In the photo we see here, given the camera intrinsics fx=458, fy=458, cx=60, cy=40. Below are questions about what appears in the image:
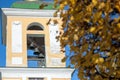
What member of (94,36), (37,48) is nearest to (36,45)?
(37,48)

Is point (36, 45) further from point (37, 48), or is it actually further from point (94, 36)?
point (94, 36)

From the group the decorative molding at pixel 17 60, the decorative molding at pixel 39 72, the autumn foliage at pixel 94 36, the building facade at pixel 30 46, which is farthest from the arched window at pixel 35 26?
the autumn foliage at pixel 94 36

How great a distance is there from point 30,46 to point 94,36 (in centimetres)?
1331

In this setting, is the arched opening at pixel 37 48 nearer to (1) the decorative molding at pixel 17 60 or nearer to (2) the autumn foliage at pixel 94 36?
(1) the decorative molding at pixel 17 60

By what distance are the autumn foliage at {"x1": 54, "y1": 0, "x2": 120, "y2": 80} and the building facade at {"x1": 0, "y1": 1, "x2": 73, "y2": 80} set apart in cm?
1156

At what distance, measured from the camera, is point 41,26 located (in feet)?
62.6

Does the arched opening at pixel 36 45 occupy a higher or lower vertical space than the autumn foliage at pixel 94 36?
higher

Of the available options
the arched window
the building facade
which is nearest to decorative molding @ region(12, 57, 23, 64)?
the building facade

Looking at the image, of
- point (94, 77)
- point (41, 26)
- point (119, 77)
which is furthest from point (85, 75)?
point (41, 26)

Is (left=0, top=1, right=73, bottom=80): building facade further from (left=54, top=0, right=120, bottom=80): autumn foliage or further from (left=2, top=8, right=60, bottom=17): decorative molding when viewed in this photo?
(left=54, top=0, right=120, bottom=80): autumn foliage

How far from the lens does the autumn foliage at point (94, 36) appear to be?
17.8 feet

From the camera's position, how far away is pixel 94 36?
5.68 metres

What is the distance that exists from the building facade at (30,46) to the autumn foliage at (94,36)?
11.6 meters

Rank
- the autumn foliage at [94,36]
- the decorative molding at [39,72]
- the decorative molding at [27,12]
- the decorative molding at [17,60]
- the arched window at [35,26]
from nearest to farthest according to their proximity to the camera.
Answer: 1. the autumn foliage at [94,36]
2. the decorative molding at [39,72]
3. the decorative molding at [17,60]
4. the decorative molding at [27,12]
5. the arched window at [35,26]
